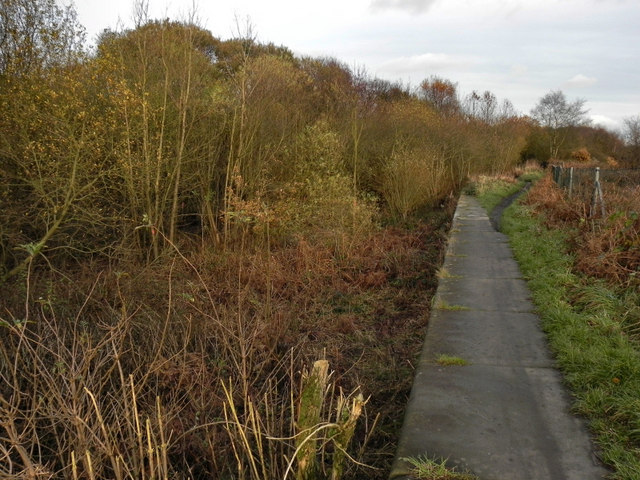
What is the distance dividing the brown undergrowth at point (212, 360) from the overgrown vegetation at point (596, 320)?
1444mm

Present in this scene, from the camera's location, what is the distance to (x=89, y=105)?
949 cm

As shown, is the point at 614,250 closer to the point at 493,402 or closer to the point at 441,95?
the point at 493,402

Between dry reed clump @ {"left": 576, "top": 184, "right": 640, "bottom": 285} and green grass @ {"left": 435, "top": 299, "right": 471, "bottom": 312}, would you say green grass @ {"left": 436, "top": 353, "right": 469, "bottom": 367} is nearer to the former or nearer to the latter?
green grass @ {"left": 435, "top": 299, "right": 471, "bottom": 312}

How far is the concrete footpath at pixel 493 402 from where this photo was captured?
3.29 meters

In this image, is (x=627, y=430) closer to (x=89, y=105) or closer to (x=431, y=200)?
(x=89, y=105)

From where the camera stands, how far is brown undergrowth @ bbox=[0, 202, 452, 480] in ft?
10.4

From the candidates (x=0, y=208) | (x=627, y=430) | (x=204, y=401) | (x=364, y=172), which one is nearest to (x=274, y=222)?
(x=0, y=208)

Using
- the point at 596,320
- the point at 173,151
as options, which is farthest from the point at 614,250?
the point at 173,151

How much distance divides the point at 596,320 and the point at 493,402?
2145 mm

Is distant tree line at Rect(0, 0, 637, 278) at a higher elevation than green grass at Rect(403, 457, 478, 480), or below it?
higher

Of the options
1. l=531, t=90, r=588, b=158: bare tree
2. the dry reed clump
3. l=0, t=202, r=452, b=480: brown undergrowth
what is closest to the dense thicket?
l=0, t=202, r=452, b=480: brown undergrowth

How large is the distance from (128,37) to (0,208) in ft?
15.4

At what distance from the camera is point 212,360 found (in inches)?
224

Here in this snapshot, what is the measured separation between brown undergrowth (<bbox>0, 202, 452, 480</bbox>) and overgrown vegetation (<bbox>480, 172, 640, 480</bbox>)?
1.44m
